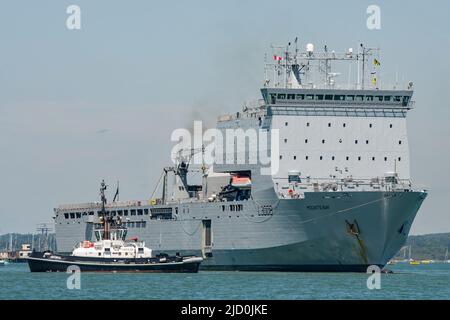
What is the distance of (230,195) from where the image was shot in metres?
72.2

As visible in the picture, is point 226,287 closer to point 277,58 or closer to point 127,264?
point 127,264

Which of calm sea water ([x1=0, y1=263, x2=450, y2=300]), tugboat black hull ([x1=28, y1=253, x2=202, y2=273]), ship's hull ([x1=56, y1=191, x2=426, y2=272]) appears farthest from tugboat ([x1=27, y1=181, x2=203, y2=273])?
ship's hull ([x1=56, y1=191, x2=426, y2=272])

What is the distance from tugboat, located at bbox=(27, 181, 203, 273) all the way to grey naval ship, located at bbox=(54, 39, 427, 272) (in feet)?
10.6

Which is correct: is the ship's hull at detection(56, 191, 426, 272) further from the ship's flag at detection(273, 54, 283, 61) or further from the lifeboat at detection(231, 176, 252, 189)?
the ship's flag at detection(273, 54, 283, 61)

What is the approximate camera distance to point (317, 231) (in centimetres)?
6488

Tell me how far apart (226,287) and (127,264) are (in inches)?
740

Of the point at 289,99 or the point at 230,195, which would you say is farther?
the point at 230,195

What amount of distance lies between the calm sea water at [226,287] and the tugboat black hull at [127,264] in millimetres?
2275

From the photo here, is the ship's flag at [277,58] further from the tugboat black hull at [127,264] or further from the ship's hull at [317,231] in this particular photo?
the tugboat black hull at [127,264]

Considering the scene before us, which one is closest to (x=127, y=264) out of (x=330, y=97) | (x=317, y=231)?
(x=317, y=231)

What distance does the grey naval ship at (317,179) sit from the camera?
64.4 m

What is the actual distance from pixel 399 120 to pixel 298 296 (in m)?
23.6
